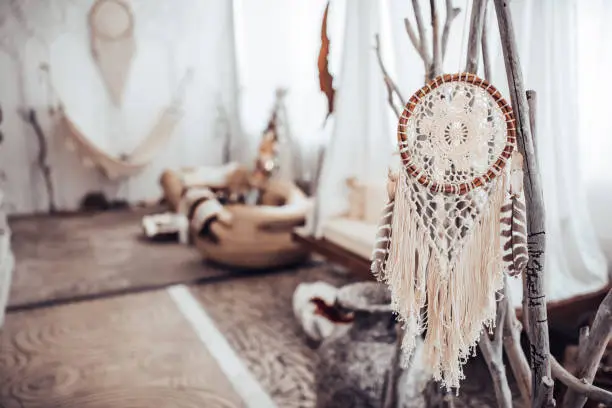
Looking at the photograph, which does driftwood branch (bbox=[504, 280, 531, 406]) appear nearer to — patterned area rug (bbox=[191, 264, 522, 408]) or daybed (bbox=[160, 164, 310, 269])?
patterned area rug (bbox=[191, 264, 522, 408])

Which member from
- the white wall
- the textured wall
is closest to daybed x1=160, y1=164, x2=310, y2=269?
the textured wall

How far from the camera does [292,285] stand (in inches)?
112

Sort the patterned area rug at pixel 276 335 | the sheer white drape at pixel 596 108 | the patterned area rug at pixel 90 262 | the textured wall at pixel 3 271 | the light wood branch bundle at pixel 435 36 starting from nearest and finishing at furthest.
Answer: the light wood branch bundle at pixel 435 36 < the sheer white drape at pixel 596 108 < the patterned area rug at pixel 276 335 < the textured wall at pixel 3 271 < the patterned area rug at pixel 90 262

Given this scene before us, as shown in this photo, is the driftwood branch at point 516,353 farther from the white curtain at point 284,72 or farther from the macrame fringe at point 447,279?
the white curtain at point 284,72

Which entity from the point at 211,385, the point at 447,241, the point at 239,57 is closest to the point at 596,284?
the point at 447,241

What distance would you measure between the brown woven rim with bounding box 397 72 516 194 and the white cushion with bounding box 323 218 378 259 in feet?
4.35

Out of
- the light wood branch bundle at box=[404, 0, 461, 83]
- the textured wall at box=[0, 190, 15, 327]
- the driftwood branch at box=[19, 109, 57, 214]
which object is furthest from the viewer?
the driftwood branch at box=[19, 109, 57, 214]

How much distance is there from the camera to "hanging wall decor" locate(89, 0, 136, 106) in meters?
4.70

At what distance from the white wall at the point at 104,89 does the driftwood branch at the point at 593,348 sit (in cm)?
437

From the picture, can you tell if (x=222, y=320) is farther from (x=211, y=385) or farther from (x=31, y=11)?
(x=31, y=11)

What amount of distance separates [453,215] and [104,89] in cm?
460

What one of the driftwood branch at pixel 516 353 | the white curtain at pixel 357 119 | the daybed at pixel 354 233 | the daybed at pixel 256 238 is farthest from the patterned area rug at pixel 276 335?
the white curtain at pixel 357 119

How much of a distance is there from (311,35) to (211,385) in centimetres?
243

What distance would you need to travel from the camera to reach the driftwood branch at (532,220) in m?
0.88
